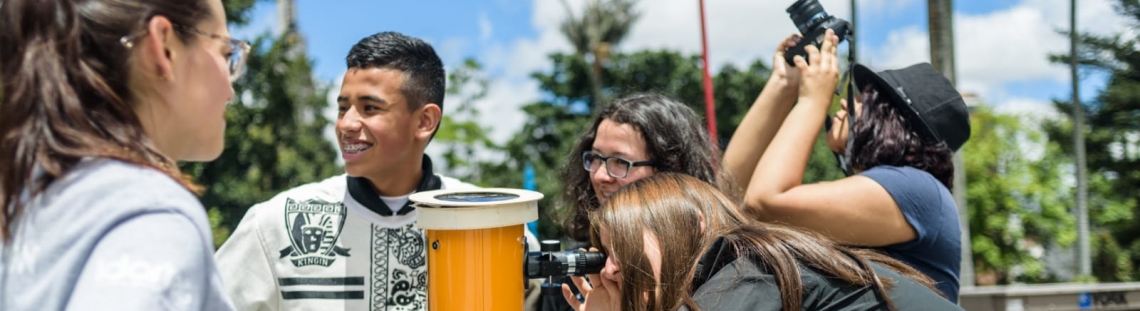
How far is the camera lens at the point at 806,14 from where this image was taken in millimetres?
2791

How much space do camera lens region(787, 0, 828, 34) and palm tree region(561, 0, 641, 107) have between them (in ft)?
80.4

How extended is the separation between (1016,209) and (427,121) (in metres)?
17.6

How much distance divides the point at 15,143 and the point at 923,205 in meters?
2.11

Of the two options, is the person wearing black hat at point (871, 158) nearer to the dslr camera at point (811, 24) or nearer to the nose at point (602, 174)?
the dslr camera at point (811, 24)

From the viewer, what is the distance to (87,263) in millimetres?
985

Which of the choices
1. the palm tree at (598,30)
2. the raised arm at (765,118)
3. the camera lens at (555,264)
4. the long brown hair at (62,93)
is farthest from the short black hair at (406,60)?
the palm tree at (598,30)

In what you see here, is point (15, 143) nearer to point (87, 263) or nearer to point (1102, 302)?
point (87, 263)

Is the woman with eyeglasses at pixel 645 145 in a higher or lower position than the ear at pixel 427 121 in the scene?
lower

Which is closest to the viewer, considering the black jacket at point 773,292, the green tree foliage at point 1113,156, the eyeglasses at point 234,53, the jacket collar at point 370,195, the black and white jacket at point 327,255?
the eyeglasses at point 234,53

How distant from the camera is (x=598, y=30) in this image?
2780 centimetres

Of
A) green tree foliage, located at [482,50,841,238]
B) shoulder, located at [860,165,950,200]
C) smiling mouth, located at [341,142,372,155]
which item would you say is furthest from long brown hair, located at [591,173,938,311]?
green tree foliage, located at [482,50,841,238]

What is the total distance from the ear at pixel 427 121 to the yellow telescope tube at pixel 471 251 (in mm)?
872

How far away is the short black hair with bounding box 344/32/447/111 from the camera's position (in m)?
2.58

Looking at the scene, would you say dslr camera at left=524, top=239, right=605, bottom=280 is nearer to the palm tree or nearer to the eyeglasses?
the eyeglasses
